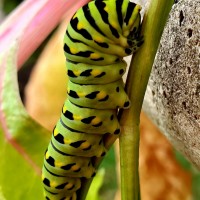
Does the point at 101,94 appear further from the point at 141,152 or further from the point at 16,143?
the point at 141,152

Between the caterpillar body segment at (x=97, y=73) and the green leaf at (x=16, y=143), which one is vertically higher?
the caterpillar body segment at (x=97, y=73)

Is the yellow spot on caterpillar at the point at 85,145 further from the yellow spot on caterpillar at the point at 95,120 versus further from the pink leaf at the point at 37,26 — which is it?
the pink leaf at the point at 37,26

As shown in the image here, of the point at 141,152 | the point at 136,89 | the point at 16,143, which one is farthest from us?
the point at 141,152

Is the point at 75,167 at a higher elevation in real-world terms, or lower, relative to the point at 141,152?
higher

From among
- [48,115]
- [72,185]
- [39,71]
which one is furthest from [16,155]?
[39,71]

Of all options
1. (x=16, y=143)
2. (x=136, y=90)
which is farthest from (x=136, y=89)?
(x=16, y=143)

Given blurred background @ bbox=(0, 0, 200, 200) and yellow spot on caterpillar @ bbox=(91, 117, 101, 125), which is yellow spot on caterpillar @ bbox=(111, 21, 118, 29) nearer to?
yellow spot on caterpillar @ bbox=(91, 117, 101, 125)

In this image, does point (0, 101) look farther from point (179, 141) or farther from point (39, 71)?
point (39, 71)

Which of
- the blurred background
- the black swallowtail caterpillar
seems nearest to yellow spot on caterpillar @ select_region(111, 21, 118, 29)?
the black swallowtail caterpillar

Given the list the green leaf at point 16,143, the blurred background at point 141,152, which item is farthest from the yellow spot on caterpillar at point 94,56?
the blurred background at point 141,152
